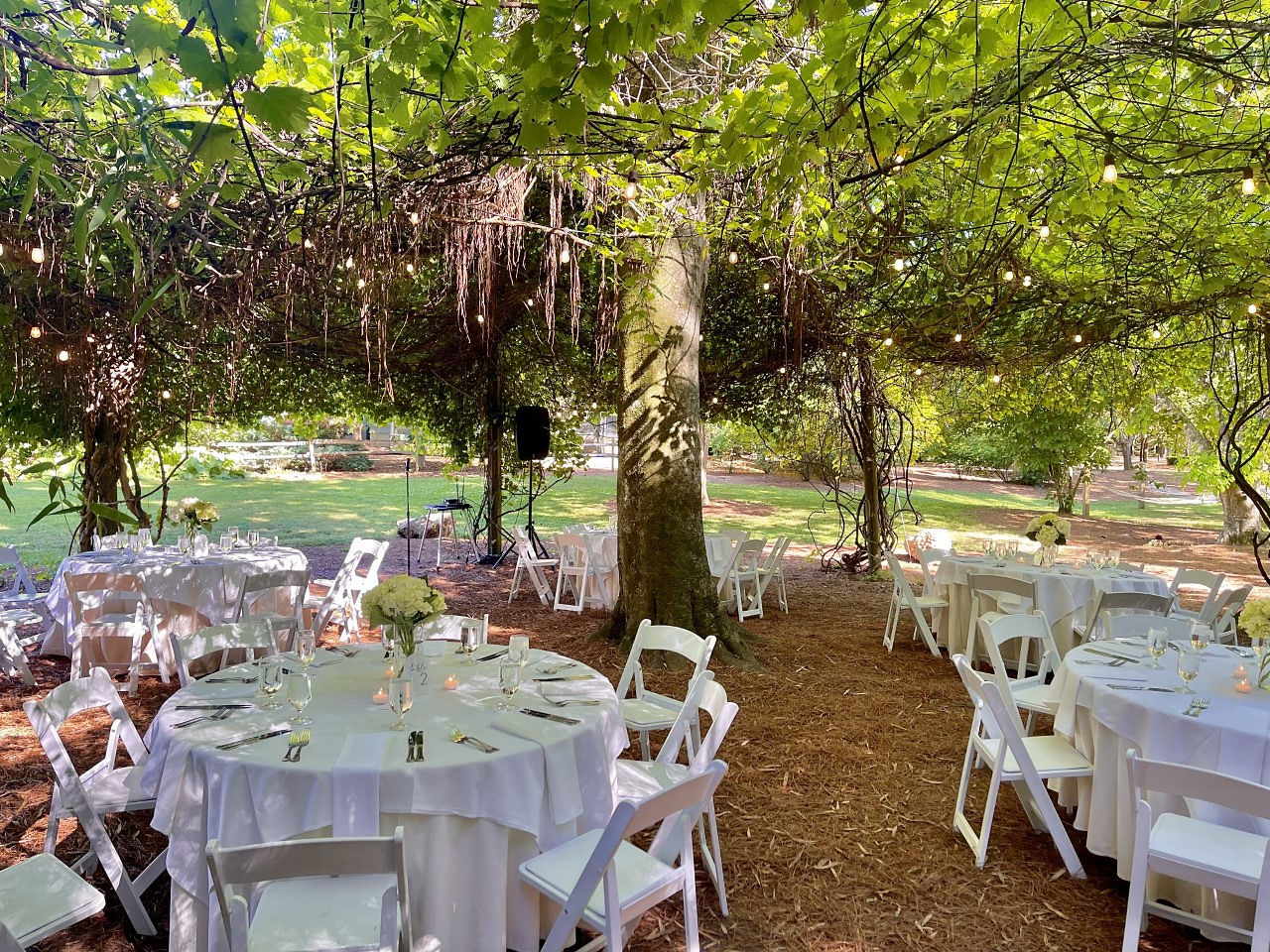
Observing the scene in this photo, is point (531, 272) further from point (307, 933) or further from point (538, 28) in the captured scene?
point (307, 933)

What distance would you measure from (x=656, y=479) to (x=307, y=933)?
168 inches

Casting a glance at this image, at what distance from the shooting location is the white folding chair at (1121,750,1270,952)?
2293 millimetres

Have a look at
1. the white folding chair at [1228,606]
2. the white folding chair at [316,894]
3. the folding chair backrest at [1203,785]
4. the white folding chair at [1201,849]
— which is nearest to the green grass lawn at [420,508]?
the white folding chair at [1228,606]

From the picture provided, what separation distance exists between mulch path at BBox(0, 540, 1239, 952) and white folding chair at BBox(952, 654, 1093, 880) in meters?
0.10

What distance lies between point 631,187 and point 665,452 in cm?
212

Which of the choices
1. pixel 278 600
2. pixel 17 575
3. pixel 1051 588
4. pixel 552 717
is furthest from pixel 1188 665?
pixel 17 575

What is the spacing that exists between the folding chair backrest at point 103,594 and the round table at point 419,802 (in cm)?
375

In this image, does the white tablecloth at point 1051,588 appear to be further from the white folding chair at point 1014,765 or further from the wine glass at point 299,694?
the wine glass at point 299,694

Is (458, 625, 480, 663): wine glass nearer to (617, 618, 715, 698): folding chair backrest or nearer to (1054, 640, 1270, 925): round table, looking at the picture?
(617, 618, 715, 698): folding chair backrest

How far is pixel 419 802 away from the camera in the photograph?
2408 millimetres

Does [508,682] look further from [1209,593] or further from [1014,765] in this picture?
[1209,593]

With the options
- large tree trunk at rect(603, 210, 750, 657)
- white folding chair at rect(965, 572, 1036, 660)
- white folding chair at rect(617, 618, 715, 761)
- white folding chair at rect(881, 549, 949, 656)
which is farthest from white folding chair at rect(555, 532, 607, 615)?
white folding chair at rect(617, 618, 715, 761)

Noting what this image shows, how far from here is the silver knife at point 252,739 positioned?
2523mm

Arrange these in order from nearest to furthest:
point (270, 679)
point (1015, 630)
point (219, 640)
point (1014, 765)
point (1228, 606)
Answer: point (270, 679) → point (1014, 765) → point (219, 640) → point (1015, 630) → point (1228, 606)
